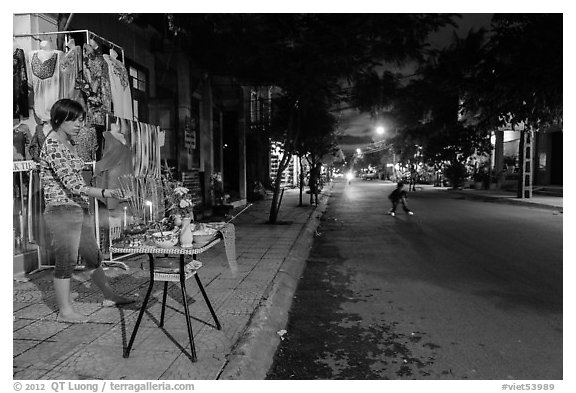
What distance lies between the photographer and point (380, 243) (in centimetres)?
970

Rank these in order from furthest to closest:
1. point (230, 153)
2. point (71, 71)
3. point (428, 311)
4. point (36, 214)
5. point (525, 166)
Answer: point (525, 166)
point (230, 153)
point (36, 214)
point (71, 71)
point (428, 311)

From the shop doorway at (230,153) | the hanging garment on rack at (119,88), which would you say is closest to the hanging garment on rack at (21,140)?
→ the hanging garment on rack at (119,88)

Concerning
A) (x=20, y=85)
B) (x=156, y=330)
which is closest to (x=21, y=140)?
(x=20, y=85)

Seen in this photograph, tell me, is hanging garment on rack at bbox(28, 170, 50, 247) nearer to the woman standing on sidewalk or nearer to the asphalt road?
the woman standing on sidewalk

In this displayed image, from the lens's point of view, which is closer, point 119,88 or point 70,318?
point 70,318

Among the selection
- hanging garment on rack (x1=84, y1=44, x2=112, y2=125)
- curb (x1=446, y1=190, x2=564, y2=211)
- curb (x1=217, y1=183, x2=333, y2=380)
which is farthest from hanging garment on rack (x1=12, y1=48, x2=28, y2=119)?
curb (x1=446, y1=190, x2=564, y2=211)

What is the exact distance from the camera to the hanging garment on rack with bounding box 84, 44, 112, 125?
5.87 m

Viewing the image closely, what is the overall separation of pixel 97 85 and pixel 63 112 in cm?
220

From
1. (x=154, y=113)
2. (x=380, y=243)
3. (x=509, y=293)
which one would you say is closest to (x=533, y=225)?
(x=380, y=243)

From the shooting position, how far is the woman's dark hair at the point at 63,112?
3.98 meters

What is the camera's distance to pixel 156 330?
4055mm

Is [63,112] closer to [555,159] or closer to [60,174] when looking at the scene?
[60,174]

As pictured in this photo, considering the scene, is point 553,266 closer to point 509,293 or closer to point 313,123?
point 509,293

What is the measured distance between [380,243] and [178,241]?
683 centimetres
